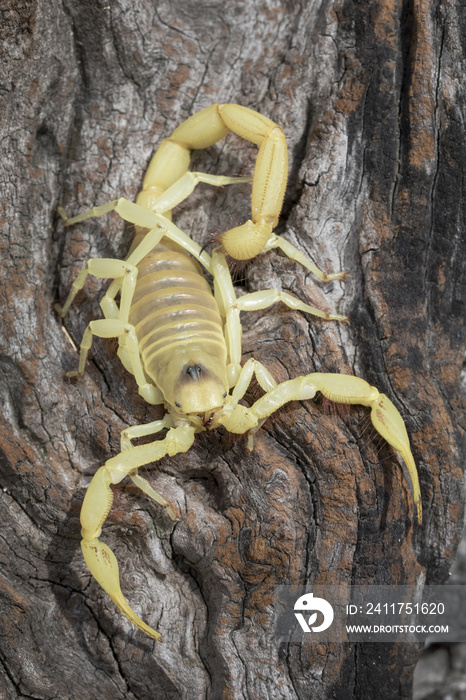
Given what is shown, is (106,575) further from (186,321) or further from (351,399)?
(351,399)

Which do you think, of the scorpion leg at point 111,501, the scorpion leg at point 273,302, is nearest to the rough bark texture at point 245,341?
the scorpion leg at point 273,302

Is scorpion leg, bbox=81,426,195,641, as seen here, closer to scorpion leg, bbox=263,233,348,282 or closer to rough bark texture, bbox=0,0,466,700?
rough bark texture, bbox=0,0,466,700

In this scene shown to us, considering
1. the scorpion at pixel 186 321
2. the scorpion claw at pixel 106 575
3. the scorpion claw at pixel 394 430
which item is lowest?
the scorpion claw at pixel 106 575

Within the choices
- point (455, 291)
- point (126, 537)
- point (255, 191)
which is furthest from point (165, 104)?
point (126, 537)

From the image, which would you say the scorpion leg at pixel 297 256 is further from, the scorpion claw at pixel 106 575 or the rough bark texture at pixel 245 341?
the scorpion claw at pixel 106 575

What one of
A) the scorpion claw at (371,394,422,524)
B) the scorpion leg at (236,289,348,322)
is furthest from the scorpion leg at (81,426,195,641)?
the scorpion claw at (371,394,422,524)

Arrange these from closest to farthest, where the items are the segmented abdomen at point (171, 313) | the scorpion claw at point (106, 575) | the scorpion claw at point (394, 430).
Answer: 1. the scorpion claw at point (106, 575)
2. the scorpion claw at point (394, 430)
3. the segmented abdomen at point (171, 313)
